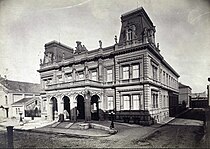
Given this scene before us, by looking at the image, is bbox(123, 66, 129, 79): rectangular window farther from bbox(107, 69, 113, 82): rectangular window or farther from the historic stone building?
bbox(107, 69, 113, 82): rectangular window

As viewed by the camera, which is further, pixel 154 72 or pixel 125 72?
pixel 154 72

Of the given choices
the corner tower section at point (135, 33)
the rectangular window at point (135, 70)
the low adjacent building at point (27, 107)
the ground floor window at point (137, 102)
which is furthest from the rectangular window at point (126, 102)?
the low adjacent building at point (27, 107)

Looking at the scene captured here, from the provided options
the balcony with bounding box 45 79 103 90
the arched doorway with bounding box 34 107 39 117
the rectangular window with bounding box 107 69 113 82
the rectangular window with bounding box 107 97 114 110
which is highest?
the rectangular window with bounding box 107 69 113 82

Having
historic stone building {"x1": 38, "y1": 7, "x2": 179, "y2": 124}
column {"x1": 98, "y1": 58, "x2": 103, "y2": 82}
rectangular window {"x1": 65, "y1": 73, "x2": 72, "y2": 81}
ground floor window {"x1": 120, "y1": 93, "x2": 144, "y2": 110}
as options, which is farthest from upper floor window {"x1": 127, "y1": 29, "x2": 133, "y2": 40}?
rectangular window {"x1": 65, "y1": 73, "x2": 72, "y2": 81}

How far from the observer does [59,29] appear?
7324mm

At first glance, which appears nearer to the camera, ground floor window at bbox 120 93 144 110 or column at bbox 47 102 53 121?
ground floor window at bbox 120 93 144 110

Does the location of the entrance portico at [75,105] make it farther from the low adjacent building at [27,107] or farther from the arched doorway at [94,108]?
the low adjacent building at [27,107]

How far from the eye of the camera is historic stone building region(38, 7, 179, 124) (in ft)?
38.5

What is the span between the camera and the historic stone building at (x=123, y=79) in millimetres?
11734

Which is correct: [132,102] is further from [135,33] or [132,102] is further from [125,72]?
[135,33]

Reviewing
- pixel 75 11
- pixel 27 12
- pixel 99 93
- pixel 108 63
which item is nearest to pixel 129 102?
pixel 99 93

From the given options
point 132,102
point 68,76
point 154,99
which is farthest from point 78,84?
point 154,99

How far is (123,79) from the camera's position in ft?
42.3

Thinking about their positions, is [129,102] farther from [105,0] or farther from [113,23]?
[105,0]
